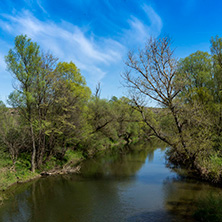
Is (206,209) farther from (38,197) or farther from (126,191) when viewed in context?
(38,197)

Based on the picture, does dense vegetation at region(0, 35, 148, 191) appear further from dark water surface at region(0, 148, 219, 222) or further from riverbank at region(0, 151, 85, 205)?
dark water surface at region(0, 148, 219, 222)

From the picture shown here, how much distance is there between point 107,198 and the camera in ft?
43.5

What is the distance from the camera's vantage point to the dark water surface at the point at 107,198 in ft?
35.3

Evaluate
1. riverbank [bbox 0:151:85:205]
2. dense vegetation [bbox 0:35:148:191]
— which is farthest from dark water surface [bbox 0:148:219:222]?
dense vegetation [bbox 0:35:148:191]

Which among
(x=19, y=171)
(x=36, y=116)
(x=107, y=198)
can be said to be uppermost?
(x=36, y=116)

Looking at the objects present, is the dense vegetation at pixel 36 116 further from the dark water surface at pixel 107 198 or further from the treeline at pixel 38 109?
the dark water surface at pixel 107 198

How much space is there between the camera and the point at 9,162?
17531 mm

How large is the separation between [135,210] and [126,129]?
36.5 meters

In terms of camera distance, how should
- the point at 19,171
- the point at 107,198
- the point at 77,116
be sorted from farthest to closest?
the point at 77,116 → the point at 19,171 → the point at 107,198

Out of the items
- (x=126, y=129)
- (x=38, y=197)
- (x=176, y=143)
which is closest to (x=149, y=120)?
(x=176, y=143)

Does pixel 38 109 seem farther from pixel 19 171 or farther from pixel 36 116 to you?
pixel 19 171

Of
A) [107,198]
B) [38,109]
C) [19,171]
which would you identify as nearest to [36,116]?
[38,109]

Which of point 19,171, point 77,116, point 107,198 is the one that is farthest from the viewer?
point 77,116

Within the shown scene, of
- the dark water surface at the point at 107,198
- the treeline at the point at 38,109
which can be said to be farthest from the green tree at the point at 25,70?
the dark water surface at the point at 107,198
